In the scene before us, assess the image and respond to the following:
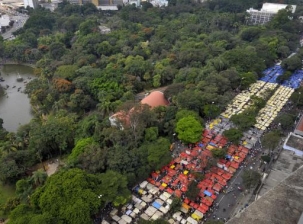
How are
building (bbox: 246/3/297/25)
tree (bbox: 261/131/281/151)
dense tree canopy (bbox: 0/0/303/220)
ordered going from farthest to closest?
building (bbox: 246/3/297/25), tree (bbox: 261/131/281/151), dense tree canopy (bbox: 0/0/303/220)

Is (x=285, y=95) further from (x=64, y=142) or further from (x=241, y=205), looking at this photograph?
(x=64, y=142)

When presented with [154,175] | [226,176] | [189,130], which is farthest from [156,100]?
[226,176]

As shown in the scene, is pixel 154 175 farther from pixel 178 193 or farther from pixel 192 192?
pixel 192 192

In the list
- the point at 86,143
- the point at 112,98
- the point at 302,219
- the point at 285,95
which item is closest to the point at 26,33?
the point at 112,98

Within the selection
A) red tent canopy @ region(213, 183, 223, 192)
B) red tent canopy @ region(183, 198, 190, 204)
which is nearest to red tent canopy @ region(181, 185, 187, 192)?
red tent canopy @ region(183, 198, 190, 204)

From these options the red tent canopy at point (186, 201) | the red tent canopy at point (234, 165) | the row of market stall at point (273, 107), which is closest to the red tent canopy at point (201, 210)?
the red tent canopy at point (186, 201)

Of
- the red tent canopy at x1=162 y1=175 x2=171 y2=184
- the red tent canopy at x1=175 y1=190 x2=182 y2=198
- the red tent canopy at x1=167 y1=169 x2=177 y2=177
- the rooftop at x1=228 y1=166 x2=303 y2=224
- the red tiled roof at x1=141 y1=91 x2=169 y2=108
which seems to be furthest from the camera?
the red tiled roof at x1=141 y1=91 x2=169 y2=108

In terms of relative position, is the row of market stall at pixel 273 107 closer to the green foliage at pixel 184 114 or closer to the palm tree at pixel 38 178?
the green foliage at pixel 184 114

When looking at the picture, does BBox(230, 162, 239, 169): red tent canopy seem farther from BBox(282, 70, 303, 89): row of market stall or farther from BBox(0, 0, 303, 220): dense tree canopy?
BBox(282, 70, 303, 89): row of market stall
